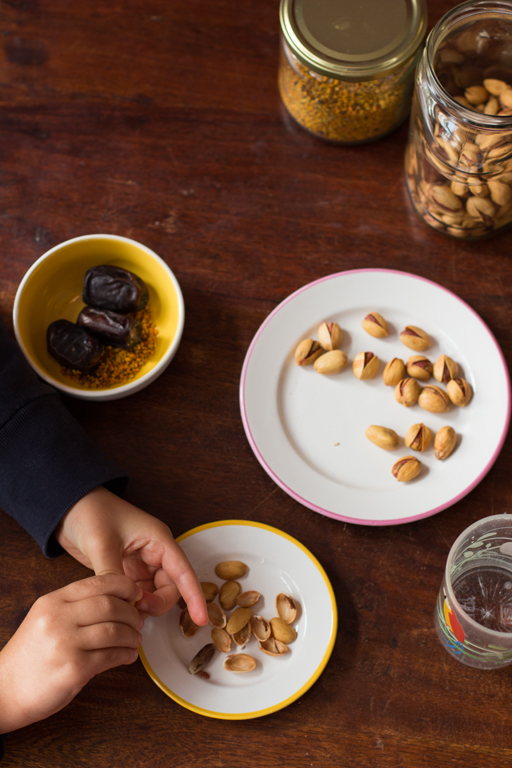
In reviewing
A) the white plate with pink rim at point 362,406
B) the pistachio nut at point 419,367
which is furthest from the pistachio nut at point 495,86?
the pistachio nut at point 419,367

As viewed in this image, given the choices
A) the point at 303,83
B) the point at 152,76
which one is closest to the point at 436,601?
the point at 303,83

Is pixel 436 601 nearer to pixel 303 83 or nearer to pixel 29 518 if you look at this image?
pixel 29 518

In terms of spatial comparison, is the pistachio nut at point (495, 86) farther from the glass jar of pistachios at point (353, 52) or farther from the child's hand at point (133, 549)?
the child's hand at point (133, 549)

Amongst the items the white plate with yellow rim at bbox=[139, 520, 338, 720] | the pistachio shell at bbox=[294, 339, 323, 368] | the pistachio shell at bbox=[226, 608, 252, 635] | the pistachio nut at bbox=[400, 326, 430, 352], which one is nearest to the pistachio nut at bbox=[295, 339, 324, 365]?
the pistachio shell at bbox=[294, 339, 323, 368]

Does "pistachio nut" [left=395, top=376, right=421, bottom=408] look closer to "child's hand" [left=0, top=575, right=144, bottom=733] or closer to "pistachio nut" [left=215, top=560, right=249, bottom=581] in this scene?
"pistachio nut" [left=215, top=560, right=249, bottom=581]

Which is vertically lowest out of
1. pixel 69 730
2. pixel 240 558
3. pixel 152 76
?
pixel 69 730

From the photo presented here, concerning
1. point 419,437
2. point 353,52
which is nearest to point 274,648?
point 419,437

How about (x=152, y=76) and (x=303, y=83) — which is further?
(x=152, y=76)

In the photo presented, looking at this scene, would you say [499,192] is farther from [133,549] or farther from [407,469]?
[133,549]
